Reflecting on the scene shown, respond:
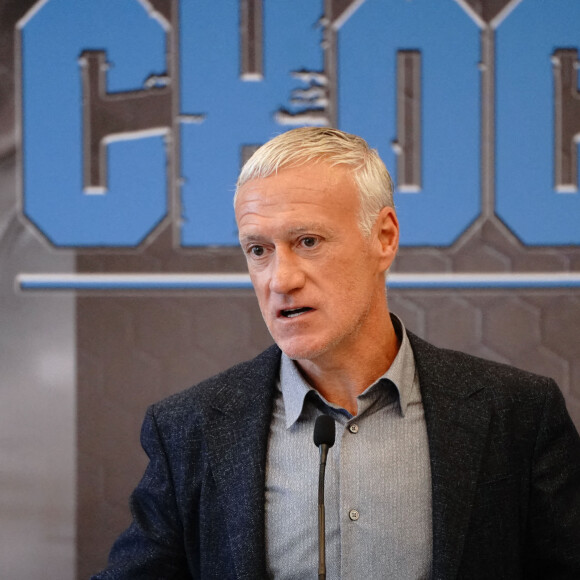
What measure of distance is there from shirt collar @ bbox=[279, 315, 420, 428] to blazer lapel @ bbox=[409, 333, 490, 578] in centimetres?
3

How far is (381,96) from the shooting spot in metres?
2.18

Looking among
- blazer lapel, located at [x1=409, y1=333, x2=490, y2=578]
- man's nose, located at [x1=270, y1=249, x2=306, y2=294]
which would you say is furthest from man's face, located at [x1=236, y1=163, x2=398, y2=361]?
blazer lapel, located at [x1=409, y1=333, x2=490, y2=578]

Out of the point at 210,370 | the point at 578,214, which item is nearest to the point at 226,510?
the point at 210,370

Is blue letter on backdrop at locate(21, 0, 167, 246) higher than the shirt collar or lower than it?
higher

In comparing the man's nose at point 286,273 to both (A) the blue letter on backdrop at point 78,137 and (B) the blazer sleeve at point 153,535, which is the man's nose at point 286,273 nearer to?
(B) the blazer sleeve at point 153,535

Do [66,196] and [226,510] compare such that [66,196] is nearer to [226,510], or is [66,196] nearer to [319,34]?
[319,34]

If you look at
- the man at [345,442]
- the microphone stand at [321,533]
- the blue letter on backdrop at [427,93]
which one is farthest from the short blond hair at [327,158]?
the blue letter on backdrop at [427,93]

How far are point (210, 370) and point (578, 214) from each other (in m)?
1.18

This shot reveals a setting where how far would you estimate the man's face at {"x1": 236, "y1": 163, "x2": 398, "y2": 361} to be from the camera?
1.31 metres

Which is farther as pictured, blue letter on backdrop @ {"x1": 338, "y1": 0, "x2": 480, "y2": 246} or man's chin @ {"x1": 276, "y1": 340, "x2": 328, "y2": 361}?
blue letter on backdrop @ {"x1": 338, "y1": 0, "x2": 480, "y2": 246}

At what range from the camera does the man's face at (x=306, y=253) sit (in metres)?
1.31

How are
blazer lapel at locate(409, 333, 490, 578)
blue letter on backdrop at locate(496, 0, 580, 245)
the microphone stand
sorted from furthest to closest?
blue letter on backdrop at locate(496, 0, 580, 245) → blazer lapel at locate(409, 333, 490, 578) → the microphone stand

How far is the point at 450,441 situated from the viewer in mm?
1353

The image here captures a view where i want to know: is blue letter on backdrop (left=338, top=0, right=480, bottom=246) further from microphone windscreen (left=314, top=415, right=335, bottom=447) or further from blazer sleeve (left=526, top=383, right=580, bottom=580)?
microphone windscreen (left=314, top=415, right=335, bottom=447)
